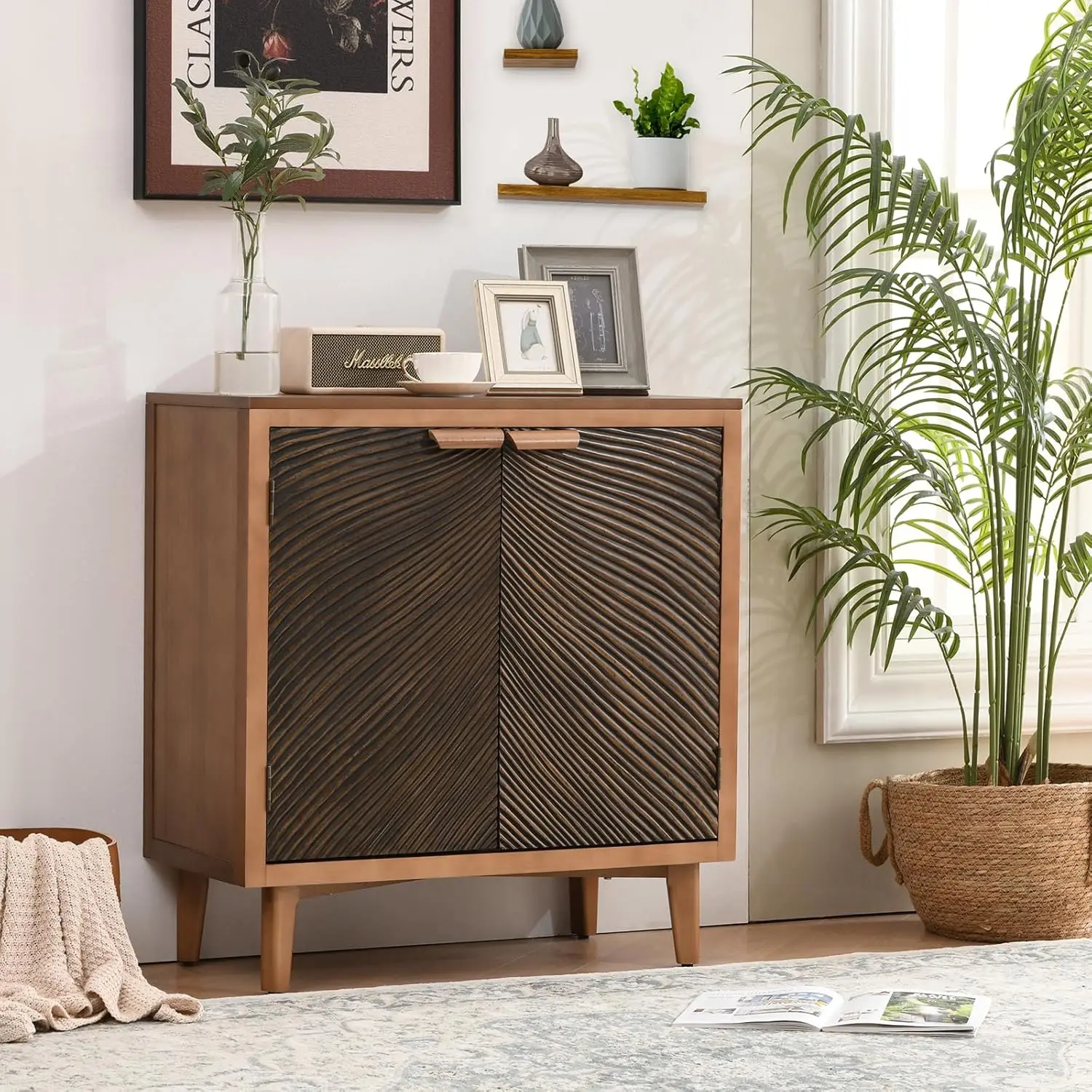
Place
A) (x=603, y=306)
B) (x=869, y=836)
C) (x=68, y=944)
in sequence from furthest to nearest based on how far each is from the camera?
(x=869, y=836)
(x=603, y=306)
(x=68, y=944)

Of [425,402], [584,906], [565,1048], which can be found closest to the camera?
[565,1048]

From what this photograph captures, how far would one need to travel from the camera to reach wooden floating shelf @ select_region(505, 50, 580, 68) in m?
3.45

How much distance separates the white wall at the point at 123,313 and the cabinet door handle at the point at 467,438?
524mm

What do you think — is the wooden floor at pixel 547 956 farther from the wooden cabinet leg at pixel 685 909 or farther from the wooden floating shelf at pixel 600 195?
the wooden floating shelf at pixel 600 195

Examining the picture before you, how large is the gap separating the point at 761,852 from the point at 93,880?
1.46 metres

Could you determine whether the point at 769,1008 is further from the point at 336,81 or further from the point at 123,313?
the point at 336,81

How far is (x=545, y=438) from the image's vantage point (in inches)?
118

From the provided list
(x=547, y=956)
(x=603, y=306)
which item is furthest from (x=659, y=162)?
(x=547, y=956)

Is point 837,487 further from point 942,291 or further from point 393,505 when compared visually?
point 393,505

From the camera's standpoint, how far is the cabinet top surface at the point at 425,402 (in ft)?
9.43

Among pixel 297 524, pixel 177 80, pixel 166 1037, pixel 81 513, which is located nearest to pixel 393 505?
pixel 297 524

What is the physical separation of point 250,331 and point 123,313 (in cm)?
30

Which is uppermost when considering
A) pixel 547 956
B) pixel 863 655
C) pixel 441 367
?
pixel 441 367

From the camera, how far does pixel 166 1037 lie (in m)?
2.05
